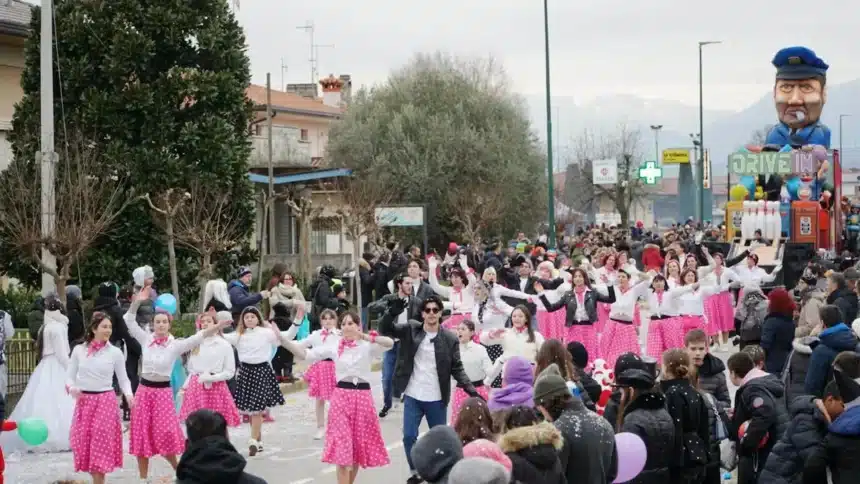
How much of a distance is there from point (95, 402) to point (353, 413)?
235cm

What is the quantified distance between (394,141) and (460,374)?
39522 mm

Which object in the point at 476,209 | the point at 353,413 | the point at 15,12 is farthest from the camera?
the point at 476,209

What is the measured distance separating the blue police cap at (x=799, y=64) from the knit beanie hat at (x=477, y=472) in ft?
118

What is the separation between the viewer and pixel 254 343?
1561 centimetres

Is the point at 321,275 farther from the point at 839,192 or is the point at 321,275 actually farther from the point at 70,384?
the point at 839,192

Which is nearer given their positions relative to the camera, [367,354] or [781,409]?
[781,409]

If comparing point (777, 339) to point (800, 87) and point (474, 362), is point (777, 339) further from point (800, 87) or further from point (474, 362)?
point (800, 87)

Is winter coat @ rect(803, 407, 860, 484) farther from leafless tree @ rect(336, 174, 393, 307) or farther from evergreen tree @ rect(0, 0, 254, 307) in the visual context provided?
leafless tree @ rect(336, 174, 393, 307)

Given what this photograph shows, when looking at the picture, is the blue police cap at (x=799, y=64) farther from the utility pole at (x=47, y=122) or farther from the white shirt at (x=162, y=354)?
the white shirt at (x=162, y=354)

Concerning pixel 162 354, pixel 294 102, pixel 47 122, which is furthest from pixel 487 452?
pixel 294 102

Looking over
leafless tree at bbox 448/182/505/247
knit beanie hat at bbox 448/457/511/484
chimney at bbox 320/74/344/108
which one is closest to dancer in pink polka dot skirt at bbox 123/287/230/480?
knit beanie hat at bbox 448/457/511/484

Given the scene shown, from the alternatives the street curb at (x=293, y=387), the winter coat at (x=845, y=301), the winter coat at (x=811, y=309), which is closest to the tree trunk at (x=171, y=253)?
Result: the street curb at (x=293, y=387)

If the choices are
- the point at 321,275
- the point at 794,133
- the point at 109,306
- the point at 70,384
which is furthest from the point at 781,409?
the point at 794,133

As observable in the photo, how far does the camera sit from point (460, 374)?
12961mm
